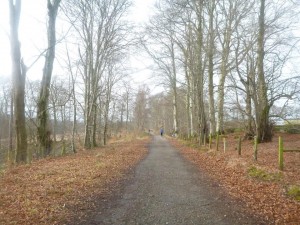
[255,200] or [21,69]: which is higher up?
[21,69]

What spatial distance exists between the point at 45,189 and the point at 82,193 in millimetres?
1074

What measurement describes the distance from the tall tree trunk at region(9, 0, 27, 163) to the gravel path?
6.16m

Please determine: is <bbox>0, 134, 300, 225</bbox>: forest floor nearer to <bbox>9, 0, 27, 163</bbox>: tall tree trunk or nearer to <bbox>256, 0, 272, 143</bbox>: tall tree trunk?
<bbox>9, 0, 27, 163</bbox>: tall tree trunk

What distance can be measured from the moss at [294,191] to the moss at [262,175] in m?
1.03

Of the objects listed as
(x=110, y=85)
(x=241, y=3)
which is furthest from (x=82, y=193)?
(x=110, y=85)

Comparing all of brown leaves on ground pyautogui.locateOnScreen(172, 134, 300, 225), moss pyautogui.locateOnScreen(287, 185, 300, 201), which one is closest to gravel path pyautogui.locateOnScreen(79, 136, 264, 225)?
brown leaves on ground pyautogui.locateOnScreen(172, 134, 300, 225)

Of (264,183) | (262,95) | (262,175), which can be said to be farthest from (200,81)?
(264,183)

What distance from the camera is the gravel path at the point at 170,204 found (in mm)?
5926

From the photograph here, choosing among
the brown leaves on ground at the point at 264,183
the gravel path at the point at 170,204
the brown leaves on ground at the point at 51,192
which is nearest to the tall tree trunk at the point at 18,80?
the brown leaves on ground at the point at 51,192

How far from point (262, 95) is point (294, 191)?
11162mm

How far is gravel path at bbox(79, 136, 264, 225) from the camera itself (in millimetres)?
5926

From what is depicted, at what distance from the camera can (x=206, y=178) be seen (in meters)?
10.3

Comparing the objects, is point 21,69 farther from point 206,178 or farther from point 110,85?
point 110,85

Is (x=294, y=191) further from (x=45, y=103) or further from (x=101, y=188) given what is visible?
(x=45, y=103)
